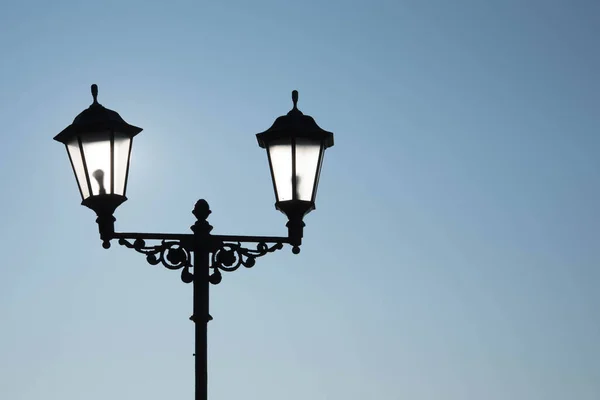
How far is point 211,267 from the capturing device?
1136 cm

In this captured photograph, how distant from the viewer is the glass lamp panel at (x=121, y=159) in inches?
442

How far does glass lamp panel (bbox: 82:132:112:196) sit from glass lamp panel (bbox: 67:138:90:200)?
0.05m

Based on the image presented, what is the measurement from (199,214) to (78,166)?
1.11 metres

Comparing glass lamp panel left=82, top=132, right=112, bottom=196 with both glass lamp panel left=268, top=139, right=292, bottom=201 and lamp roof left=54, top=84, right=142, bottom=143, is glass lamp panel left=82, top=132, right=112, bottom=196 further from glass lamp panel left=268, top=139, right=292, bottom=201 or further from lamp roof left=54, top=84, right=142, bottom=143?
glass lamp panel left=268, top=139, right=292, bottom=201

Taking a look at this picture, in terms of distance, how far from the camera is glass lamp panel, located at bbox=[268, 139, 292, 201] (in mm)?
11383

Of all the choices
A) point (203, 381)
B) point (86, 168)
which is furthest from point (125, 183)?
point (203, 381)

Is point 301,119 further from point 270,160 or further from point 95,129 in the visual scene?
point 95,129

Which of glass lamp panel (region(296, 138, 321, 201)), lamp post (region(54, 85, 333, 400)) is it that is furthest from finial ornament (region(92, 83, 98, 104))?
glass lamp panel (region(296, 138, 321, 201))

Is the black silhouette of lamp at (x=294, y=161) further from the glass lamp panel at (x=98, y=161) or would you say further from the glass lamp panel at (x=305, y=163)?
the glass lamp panel at (x=98, y=161)

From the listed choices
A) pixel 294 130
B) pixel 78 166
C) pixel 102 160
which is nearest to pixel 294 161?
pixel 294 130

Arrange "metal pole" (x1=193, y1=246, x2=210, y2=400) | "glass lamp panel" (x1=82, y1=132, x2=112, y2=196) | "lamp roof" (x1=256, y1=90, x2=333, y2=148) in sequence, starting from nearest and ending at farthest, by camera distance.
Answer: "metal pole" (x1=193, y1=246, x2=210, y2=400) < "glass lamp panel" (x1=82, y1=132, x2=112, y2=196) < "lamp roof" (x1=256, y1=90, x2=333, y2=148)

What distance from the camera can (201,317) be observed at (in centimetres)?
1116

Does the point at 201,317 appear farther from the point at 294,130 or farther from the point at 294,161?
the point at 294,130

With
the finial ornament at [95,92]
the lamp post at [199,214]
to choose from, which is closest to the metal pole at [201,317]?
the lamp post at [199,214]
